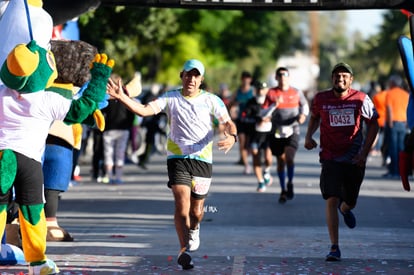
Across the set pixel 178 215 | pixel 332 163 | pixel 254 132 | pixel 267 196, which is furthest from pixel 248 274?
pixel 254 132

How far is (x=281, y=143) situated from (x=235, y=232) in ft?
14.1

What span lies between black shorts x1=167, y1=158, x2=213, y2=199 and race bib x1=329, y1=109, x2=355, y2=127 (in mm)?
1441

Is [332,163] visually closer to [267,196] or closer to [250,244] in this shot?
[250,244]

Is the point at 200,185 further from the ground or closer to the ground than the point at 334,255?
further from the ground

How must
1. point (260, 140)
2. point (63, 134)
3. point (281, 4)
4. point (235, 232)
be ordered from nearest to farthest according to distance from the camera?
point (281, 4) → point (63, 134) → point (235, 232) → point (260, 140)

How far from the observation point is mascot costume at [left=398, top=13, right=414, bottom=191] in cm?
1014

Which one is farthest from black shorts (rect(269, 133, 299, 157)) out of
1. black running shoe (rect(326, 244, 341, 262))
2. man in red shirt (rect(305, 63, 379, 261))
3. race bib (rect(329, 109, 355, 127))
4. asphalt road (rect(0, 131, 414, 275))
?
black running shoe (rect(326, 244, 341, 262))

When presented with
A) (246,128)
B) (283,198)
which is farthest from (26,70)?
(246,128)

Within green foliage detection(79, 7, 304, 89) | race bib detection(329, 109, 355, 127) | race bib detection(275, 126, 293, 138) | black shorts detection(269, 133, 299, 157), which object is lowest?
black shorts detection(269, 133, 299, 157)

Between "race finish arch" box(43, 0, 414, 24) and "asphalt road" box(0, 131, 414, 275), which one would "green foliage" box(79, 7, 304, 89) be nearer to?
"asphalt road" box(0, 131, 414, 275)

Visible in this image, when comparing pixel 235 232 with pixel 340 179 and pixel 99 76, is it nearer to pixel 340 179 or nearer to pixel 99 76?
pixel 340 179

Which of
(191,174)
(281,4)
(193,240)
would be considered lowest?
(193,240)

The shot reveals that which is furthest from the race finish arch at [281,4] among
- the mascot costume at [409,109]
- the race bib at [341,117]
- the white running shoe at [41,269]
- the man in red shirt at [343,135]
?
the white running shoe at [41,269]

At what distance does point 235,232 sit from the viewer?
44.7 ft
